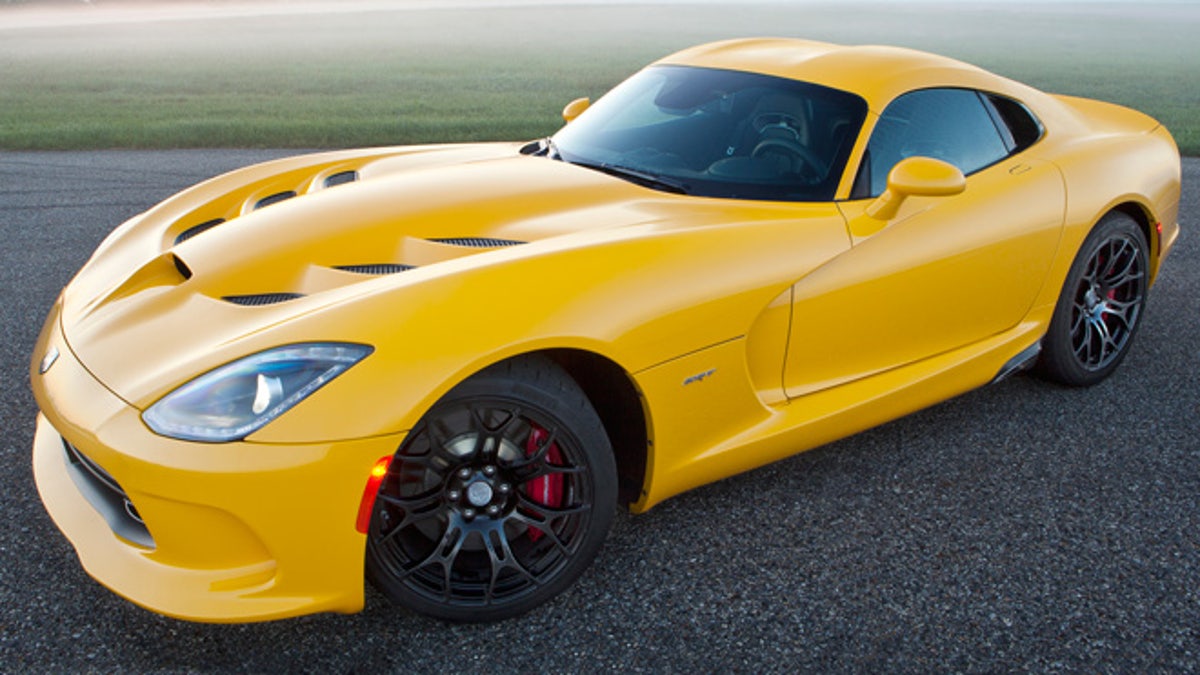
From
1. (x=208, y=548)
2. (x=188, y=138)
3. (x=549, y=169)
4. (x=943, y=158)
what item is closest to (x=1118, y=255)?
(x=943, y=158)

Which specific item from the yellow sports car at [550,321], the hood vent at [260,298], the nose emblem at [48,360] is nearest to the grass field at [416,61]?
the yellow sports car at [550,321]

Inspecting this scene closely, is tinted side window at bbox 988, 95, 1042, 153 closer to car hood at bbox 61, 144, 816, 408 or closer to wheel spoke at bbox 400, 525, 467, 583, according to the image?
car hood at bbox 61, 144, 816, 408

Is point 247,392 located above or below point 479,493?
above

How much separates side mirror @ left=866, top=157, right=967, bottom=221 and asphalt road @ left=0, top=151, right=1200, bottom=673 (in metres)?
0.98

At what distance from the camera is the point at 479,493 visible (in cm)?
246

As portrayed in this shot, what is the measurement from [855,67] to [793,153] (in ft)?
1.68

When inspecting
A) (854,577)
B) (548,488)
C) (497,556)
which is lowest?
(854,577)

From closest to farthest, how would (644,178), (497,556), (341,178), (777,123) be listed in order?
1. (497,556)
2. (644,178)
3. (777,123)
4. (341,178)

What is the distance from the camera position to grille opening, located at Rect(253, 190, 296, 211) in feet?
11.4

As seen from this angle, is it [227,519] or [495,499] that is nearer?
[227,519]

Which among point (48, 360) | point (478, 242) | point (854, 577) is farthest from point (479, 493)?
point (48, 360)

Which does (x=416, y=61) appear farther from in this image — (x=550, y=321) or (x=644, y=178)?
(x=550, y=321)

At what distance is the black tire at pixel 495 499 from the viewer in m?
2.36

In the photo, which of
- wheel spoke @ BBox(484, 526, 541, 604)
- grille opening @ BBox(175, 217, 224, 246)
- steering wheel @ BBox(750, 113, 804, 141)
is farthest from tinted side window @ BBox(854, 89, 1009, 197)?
grille opening @ BBox(175, 217, 224, 246)
